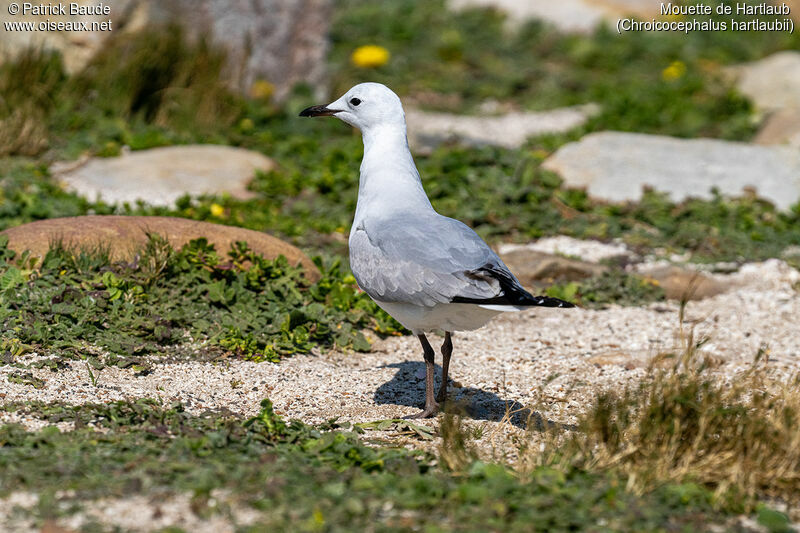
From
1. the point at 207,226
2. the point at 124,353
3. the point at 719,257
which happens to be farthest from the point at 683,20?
the point at 124,353

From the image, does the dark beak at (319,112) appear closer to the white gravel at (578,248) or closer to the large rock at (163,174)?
the white gravel at (578,248)

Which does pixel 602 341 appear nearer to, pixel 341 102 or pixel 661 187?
pixel 341 102

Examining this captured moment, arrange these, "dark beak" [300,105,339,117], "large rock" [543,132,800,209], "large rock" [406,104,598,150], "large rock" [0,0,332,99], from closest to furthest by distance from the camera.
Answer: "dark beak" [300,105,339,117]
"large rock" [543,132,800,209]
"large rock" [0,0,332,99]
"large rock" [406,104,598,150]

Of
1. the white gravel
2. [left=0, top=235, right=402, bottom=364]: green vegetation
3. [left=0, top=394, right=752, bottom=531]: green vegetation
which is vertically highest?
the white gravel

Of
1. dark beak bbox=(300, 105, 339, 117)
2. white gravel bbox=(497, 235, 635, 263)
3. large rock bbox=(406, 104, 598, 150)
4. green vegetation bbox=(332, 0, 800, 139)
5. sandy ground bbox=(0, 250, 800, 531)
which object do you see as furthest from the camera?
green vegetation bbox=(332, 0, 800, 139)

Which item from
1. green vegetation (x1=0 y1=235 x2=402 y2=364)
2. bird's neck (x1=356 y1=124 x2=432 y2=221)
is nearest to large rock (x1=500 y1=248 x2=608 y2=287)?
green vegetation (x1=0 y1=235 x2=402 y2=364)

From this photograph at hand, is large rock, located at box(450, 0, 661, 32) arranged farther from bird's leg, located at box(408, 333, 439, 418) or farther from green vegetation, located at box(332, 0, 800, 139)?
bird's leg, located at box(408, 333, 439, 418)

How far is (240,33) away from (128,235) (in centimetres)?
510

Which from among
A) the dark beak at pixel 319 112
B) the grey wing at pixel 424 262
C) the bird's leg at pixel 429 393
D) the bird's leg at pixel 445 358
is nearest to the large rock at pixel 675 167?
the dark beak at pixel 319 112

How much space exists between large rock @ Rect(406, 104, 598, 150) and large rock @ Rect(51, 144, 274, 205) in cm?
220

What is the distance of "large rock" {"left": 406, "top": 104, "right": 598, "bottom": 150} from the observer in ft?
33.3

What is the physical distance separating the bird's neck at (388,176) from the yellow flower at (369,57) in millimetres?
7372

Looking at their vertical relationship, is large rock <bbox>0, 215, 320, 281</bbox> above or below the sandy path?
above

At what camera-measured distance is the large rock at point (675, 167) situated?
27.9ft
